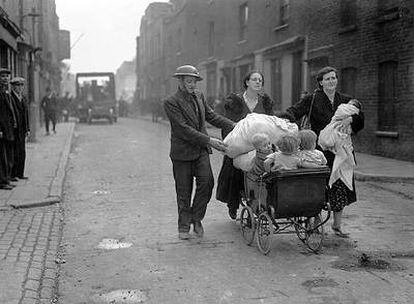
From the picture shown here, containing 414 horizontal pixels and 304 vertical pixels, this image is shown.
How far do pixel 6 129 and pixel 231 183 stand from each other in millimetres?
4321

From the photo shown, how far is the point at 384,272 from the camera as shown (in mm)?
5020

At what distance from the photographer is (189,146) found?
614 centimetres

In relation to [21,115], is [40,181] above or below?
below

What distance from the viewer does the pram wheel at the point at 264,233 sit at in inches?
216

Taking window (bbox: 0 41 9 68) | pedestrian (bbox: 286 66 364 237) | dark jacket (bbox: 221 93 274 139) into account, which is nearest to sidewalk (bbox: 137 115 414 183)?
pedestrian (bbox: 286 66 364 237)

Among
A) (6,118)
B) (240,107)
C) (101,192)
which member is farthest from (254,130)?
(6,118)

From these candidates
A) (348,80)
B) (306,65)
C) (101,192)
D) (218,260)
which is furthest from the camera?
(306,65)

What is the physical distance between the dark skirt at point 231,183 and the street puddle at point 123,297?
2.43 m

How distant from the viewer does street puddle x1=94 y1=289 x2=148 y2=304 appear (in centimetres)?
437

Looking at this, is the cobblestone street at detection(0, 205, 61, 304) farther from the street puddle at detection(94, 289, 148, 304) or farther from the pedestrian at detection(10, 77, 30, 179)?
the pedestrian at detection(10, 77, 30, 179)

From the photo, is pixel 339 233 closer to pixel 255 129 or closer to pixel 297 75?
pixel 255 129

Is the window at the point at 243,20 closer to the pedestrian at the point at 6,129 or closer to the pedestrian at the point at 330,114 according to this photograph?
the pedestrian at the point at 6,129

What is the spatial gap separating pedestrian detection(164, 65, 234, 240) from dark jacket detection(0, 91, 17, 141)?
161 inches

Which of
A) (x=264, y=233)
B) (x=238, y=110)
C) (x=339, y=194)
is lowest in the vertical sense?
(x=264, y=233)
